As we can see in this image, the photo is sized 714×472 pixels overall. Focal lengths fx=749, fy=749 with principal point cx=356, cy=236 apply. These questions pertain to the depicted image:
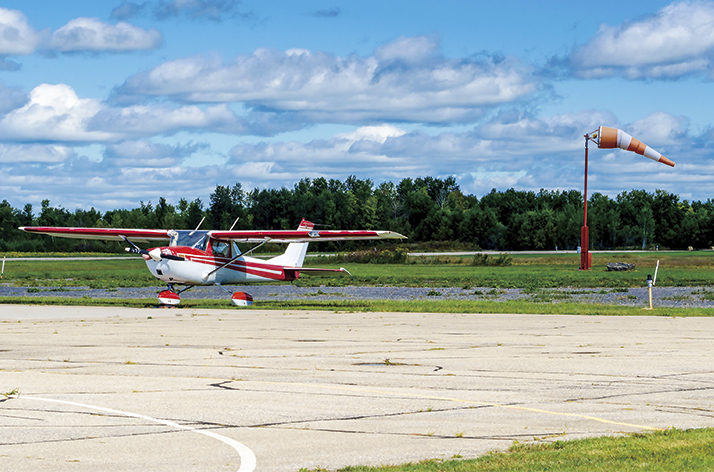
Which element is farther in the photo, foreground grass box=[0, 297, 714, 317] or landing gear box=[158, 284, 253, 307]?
landing gear box=[158, 284, 253, 307]

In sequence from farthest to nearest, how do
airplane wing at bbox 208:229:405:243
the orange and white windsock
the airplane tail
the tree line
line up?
the tree line, the orange and white windsock, the airplane tail, airplane wing at bbox 208:229:405:243

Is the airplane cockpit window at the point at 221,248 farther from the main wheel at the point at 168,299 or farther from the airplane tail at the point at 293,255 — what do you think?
the airplane tail at the point at 293,255

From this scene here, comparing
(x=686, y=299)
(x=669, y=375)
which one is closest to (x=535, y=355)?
(x=669, y=375)

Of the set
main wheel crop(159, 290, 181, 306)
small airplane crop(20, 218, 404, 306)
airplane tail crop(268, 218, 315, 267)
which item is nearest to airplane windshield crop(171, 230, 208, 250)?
small airplane crop(20, 218, 404, 306)

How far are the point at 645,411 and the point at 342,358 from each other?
5718 mm

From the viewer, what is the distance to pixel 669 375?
435 inches

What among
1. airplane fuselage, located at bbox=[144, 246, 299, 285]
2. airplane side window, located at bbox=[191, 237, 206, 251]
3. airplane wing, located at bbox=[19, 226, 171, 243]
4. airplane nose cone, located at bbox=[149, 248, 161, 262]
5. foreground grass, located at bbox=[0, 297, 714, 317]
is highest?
airplane wing, located at bbox=[19, 226, 171, 243]

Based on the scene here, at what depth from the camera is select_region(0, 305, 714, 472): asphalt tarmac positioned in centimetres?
687

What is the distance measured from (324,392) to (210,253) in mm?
18354

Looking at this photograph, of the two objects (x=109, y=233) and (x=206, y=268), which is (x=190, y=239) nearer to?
(x=206, y=268)

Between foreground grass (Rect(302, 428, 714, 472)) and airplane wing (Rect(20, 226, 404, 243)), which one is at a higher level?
airplane wing (Rect(20, 226, 404, 243))

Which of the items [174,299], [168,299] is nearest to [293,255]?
[174,299]

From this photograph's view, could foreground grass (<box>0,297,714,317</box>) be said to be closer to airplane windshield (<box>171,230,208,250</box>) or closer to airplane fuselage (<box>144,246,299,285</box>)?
→ airplane fuselage (<box>144,246,299,285</box>)

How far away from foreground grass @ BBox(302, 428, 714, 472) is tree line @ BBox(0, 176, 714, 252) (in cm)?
10139
